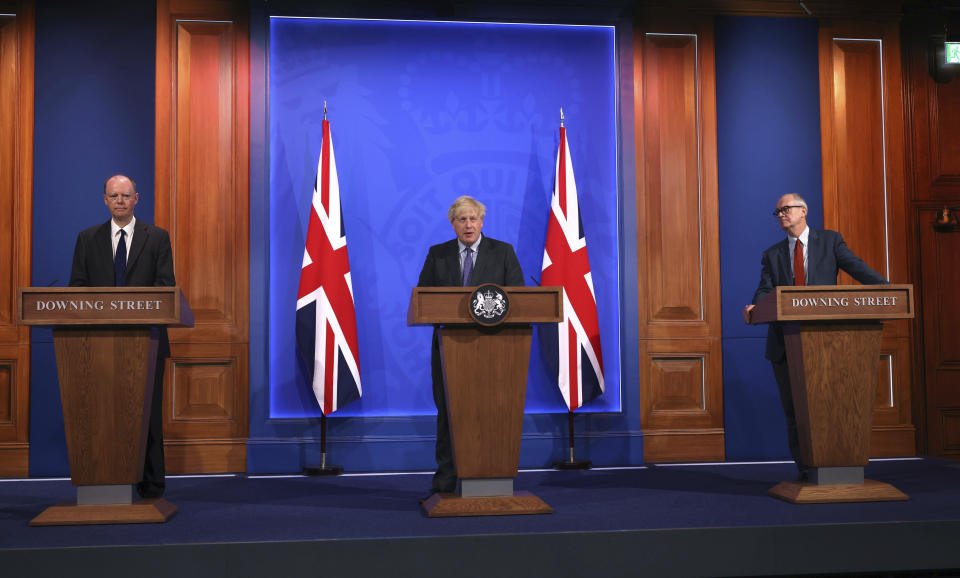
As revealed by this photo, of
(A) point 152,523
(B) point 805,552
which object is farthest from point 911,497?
(A) point 152,523

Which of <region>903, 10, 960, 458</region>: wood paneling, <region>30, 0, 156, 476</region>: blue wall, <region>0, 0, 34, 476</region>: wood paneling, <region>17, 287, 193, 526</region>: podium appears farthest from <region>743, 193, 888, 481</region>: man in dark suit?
<region>0, 0, 34, 476</region>: wood paneling

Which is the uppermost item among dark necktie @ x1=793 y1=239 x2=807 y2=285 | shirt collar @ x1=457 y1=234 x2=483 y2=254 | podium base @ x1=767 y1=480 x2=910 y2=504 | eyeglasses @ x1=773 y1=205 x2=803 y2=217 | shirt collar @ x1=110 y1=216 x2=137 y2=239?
eyeglasses @ x1=773 y1=205 x2=803 y2=217

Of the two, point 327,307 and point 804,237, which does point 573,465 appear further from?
point 804,237

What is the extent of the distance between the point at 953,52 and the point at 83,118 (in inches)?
→ 238

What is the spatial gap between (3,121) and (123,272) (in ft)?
6.82

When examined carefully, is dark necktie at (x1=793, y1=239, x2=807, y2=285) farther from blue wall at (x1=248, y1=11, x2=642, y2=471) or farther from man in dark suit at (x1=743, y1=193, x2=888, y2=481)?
blue wall at (x1=248, y1=11, x2=642, y2=471)

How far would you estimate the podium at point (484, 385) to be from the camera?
3.49 m

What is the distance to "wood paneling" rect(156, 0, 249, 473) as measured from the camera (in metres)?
5.09

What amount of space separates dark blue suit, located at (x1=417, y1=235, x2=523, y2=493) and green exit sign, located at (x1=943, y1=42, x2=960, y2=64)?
396 centimetres

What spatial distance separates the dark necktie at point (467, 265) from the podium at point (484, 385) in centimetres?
44

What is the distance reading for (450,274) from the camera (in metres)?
3.93

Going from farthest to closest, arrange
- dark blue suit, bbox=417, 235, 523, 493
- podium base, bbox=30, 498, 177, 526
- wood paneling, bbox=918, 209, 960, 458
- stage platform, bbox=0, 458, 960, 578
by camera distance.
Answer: wood paneling, bbox=918, 209, 960, 458, dark blue suit, bbox=417, 235, 523, 493, podium base, bbox=30, 498, 177, 526, stage platform, bbox=0, 458, 960, 578

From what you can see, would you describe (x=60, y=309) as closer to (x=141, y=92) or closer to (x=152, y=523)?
(x=152, y=523)

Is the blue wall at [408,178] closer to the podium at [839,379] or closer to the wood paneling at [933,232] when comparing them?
the podium at [839,379]
